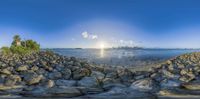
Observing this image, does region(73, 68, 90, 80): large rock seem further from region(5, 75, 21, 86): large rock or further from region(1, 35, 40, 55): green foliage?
region(1, 35, 40, 55): green foliage

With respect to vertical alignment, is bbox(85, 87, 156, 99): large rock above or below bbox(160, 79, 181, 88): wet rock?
→ below

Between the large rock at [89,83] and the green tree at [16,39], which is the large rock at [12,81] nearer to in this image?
the large rock at [89,83]

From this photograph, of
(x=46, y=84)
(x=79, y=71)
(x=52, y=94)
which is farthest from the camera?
(x=79, y=71)

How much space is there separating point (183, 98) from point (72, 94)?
2.52 meters

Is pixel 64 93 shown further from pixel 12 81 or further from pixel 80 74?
pixel 80 74

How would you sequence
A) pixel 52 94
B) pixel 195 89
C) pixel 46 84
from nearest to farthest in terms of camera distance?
1. pixel 52 94
2. pixel 195 89
3. pixel 46 84

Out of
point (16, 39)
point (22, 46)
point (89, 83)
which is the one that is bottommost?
point (89, 83)

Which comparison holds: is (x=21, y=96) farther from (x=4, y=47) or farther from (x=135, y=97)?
(x=4, y=47)

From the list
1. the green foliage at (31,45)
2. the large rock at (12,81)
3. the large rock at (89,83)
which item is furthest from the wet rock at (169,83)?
the green foliage at (31,45)

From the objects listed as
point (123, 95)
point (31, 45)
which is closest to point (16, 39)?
point (31, 45)

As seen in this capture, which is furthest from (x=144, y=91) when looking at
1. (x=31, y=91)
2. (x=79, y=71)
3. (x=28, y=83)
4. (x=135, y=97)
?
(x=79, y=71)

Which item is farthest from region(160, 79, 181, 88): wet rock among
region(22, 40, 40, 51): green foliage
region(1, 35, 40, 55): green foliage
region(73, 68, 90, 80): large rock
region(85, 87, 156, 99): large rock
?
region(22, 40, 40, 51): green foliage

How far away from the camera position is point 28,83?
9672 millimetres

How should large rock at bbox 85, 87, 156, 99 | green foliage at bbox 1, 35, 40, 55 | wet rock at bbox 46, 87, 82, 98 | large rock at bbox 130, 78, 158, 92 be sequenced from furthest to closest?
green foliage at bbox 1, 35, 40, 55 → large rock at bbox 130, 78, 158, 92 → wet rock at bbox 46, 87, 82, 98 → large rock at bbox 85, 87, 156, 99
